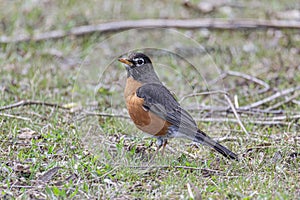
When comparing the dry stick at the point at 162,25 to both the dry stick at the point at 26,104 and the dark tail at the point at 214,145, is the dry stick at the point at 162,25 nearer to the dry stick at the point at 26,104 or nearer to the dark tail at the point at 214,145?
the dry stick at the point at 26,104

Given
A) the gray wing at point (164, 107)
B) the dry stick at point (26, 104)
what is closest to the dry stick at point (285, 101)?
the gray wing at point (164, 107)

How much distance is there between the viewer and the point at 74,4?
9.10m

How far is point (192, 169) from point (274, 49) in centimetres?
409

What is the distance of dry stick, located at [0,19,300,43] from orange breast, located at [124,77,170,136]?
136 inches

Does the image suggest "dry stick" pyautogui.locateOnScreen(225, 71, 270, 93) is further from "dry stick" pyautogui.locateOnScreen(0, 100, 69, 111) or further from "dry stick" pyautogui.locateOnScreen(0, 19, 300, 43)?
"dry stick" pyautogui.locateOnScreen(0, 100, 69, 111)

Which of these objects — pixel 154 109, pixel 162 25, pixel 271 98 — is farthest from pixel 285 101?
pixel 154 109

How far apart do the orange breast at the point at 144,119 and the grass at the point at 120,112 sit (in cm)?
16

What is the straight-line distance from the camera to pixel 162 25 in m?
8.09

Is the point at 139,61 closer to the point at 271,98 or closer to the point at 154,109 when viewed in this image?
the point at 154,109

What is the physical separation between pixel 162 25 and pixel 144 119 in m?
3.62

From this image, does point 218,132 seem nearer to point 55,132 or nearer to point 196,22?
point 55,132

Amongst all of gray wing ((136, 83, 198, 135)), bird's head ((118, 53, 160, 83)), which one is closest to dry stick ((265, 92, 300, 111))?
gray wing ((136, 83, 198, 135))

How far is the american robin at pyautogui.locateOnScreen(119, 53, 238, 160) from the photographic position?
185 inches

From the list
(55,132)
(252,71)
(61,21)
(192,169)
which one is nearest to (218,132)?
(192,169)
